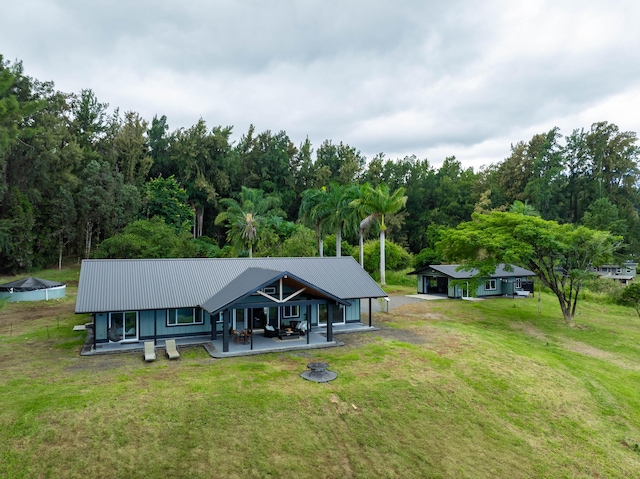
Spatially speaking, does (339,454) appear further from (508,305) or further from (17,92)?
(17,92)

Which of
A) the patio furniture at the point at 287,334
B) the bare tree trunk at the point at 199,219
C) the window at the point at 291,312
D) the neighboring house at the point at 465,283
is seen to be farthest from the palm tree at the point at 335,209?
the bare tree trunk at the point at 199,219

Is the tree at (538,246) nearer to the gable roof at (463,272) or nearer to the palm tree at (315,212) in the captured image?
the gable roof at (463,272)

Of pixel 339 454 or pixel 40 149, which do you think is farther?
pixel 40 149

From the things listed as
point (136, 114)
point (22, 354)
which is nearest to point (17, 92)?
point (136, 114)

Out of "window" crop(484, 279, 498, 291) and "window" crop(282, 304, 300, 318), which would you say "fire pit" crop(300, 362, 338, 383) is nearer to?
"window" crop(282, 304, 300, 318)

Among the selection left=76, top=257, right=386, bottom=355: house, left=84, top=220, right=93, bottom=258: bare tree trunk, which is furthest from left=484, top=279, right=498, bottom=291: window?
left=84, top=220, right=93, bottom=258: bare tree trunk
